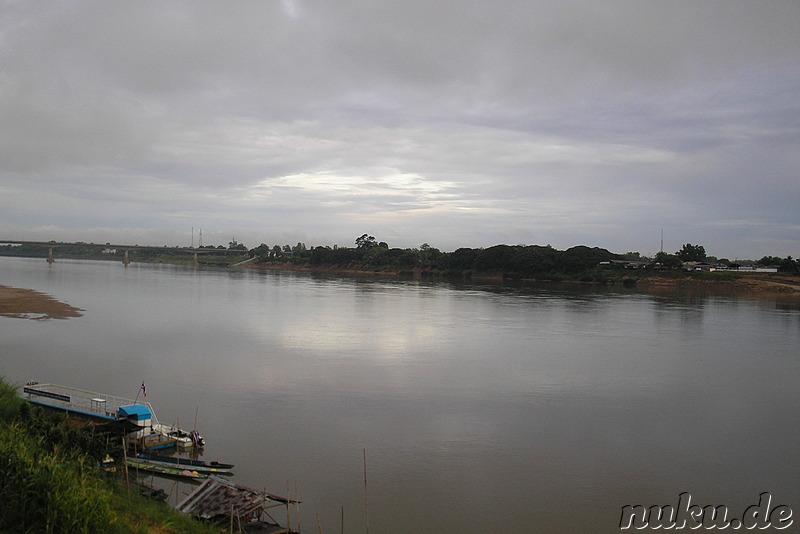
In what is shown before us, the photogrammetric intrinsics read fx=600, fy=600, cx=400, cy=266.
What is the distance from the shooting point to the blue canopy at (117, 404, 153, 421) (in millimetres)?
11367

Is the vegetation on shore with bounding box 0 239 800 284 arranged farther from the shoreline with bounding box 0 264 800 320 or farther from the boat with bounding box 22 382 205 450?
the boat with bounding box 22 382 205 450

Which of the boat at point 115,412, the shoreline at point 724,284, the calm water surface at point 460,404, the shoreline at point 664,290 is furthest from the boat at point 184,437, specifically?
the shoreline at point 724,284

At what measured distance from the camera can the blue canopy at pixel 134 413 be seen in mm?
11367

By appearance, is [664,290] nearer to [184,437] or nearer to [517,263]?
[517,263]

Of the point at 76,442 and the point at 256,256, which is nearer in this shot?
the point at 76,442

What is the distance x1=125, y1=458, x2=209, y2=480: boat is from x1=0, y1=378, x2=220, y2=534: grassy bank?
1244 millimetres

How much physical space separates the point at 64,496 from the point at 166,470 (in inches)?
168

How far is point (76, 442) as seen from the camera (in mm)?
8727

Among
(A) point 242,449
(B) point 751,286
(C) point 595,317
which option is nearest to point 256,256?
(B) point 751,286

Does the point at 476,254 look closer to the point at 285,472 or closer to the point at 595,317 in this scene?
the point at 595,317

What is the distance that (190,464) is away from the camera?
10.2 meters

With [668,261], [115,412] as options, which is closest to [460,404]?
[115,412]

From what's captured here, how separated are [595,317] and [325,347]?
18.3 meters

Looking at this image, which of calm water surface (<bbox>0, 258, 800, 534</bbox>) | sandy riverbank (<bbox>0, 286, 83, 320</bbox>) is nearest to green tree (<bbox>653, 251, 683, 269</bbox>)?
calm water surface (<bbox>0, 258, 800, 534</bbox>)
